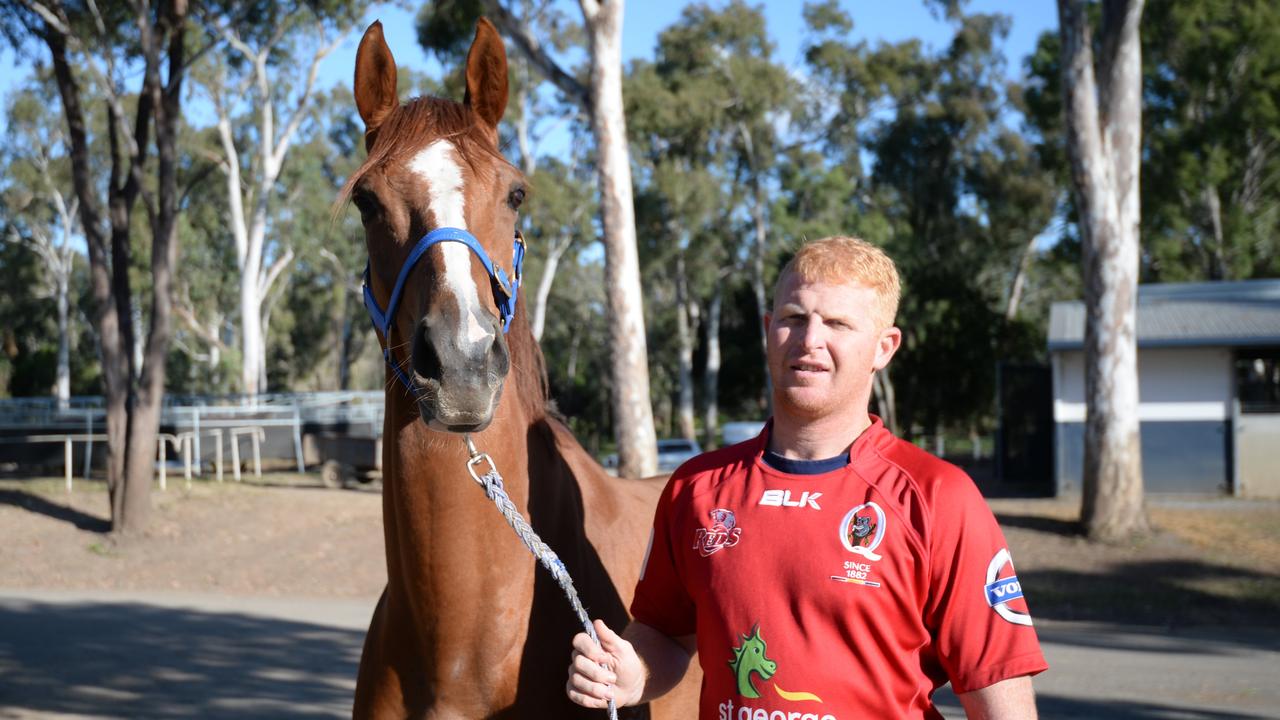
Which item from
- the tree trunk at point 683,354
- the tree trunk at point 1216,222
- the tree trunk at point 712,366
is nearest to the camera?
the tree trunk at point 1216,222

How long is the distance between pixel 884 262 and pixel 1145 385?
18.7 meters

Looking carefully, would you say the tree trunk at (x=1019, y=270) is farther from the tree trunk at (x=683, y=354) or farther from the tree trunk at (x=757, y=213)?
the tree trunk at (x=683, y=354)

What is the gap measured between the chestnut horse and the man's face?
0.57m

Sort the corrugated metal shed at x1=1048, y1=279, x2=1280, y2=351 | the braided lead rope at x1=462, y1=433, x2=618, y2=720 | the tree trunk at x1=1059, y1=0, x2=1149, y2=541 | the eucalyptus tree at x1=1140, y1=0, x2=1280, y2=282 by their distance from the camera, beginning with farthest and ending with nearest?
the eucalyptus tree at x1=1140, y1=0, x2=1280, y2=282 → the corrugated metal shed at x1=1048, y1=279, x2=1280, y2=351 → the tree trunk at x1=1059, y1=0, x2=1149, y2=541 → the braided lead rope at x1=462, y1=433, x2=618, y2=720

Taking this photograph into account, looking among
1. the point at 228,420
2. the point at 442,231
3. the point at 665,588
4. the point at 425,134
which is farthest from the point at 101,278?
the point at 665,588

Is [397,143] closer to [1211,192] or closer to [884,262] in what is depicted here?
[884,262]

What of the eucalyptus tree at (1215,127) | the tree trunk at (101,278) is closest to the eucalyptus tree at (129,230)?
the tree trunk at (101,278)

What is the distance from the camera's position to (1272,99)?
27.0 meters

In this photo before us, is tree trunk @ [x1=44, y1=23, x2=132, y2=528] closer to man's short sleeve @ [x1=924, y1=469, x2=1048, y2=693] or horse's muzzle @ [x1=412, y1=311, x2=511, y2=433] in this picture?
horse's muzzle @ [x1=412, y1=311, x2=511, y2=433]

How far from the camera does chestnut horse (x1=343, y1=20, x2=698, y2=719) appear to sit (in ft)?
7.34

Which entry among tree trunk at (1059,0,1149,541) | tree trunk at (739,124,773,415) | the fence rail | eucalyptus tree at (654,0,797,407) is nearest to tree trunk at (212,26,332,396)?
the fence rail

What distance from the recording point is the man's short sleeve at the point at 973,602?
176cm

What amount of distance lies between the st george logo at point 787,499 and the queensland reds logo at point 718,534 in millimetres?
78

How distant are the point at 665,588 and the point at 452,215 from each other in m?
0.92
